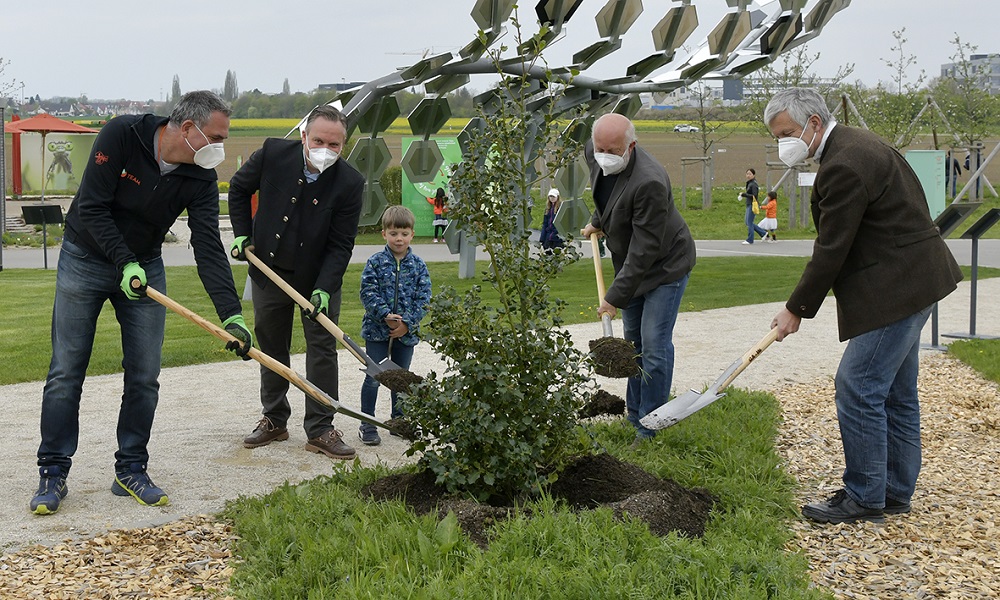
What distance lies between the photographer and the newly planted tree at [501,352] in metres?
4.45

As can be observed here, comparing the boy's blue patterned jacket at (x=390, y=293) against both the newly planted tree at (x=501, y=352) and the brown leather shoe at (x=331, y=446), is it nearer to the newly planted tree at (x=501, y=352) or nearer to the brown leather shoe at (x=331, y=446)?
the brown leather shoe at (x=331, y=446)

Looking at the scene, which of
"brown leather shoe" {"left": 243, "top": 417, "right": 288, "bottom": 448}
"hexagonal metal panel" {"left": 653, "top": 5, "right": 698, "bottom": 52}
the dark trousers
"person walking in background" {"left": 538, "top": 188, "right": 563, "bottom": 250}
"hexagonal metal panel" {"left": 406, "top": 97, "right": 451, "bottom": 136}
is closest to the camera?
the dark trousers

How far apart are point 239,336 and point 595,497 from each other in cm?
180

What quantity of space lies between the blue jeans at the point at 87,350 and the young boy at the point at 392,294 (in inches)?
55.8

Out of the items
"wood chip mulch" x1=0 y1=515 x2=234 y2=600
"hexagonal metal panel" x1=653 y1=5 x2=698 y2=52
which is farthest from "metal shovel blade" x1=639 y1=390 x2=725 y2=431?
"hexagonal metal panel" x1=653 y1=5 x2=698 y2=52

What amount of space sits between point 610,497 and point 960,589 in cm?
144

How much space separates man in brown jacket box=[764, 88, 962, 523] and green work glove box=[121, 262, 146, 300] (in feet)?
9.27

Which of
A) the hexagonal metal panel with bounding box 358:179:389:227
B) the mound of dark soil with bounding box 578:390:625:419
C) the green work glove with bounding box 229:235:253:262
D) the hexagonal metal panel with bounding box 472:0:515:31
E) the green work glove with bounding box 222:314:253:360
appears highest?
the hexagonal metal panel with bounding box 472:0:515:31

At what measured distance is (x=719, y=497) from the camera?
4836 mm

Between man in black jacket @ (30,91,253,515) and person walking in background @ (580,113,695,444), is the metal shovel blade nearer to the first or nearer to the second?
person walking in background @ (580,113,695,444)

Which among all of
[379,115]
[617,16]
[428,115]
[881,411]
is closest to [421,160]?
[428,115]

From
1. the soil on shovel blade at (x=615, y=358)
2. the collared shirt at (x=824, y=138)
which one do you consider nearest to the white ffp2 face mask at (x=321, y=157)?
the soil on shovel blade at (x=615, y=358)

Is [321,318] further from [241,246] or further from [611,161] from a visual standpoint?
[611,161]

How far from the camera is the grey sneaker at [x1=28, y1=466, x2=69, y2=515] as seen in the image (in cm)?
474
